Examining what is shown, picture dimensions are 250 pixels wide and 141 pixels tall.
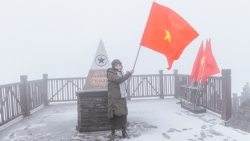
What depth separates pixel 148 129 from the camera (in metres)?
5.38

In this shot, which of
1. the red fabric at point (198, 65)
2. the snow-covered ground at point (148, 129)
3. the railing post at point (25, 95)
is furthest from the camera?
the railing post at point (25, 95)

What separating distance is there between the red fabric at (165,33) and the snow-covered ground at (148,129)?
1892 millimetres

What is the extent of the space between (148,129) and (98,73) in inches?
77.9

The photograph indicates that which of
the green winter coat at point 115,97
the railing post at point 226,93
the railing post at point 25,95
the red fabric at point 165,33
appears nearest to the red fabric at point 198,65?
the railing post at point 226,93

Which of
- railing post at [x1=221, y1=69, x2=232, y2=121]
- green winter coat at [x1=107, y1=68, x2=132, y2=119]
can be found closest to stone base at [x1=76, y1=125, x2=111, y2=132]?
green winter coat at [x1=107, y1=68, x2=132, y2=119]

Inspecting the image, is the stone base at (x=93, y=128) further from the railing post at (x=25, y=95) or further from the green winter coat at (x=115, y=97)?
the railing post at (x=25, y=95)

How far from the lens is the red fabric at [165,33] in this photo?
3.92 m

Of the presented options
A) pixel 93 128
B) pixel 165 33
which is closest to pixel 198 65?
pixel 165 33

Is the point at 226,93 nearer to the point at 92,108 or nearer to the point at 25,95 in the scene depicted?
the point at 92,108

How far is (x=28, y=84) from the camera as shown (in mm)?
7930

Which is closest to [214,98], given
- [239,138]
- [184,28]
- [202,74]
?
[202,74]

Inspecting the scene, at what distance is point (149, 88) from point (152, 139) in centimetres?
623

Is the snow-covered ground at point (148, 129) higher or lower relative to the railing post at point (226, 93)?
lower

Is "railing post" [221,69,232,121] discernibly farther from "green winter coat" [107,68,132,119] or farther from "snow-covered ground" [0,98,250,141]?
"green winter coat" [107,68,132,119]
